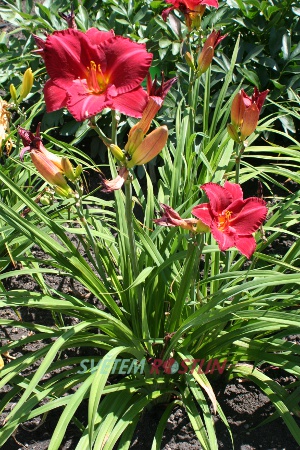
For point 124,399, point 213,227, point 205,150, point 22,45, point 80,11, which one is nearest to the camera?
point 213,227

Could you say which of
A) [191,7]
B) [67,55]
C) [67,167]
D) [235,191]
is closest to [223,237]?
[235,191]

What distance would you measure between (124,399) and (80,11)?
1.81 m

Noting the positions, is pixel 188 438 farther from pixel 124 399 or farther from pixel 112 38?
pixel 112 38

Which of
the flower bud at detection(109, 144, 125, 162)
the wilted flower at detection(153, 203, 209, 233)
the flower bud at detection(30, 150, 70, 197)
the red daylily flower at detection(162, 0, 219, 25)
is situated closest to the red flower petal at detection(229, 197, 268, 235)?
the wilted flower at detection(153, 203, 209, 233)

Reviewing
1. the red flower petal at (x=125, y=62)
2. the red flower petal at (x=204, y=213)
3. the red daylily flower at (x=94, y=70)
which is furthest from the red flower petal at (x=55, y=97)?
the red flower petal at (x=204, y=213)

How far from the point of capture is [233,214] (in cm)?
133

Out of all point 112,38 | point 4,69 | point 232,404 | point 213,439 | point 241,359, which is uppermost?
point 112,38

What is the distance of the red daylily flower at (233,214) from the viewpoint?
1.26m

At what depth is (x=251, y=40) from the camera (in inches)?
104

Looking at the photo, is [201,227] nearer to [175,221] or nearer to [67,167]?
[175,221]

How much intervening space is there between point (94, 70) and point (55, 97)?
4.3 inches

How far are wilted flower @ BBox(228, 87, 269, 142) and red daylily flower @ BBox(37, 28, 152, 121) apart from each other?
283 mm

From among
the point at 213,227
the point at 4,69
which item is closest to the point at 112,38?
the point at 213,227

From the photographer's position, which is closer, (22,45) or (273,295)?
(273,295)
